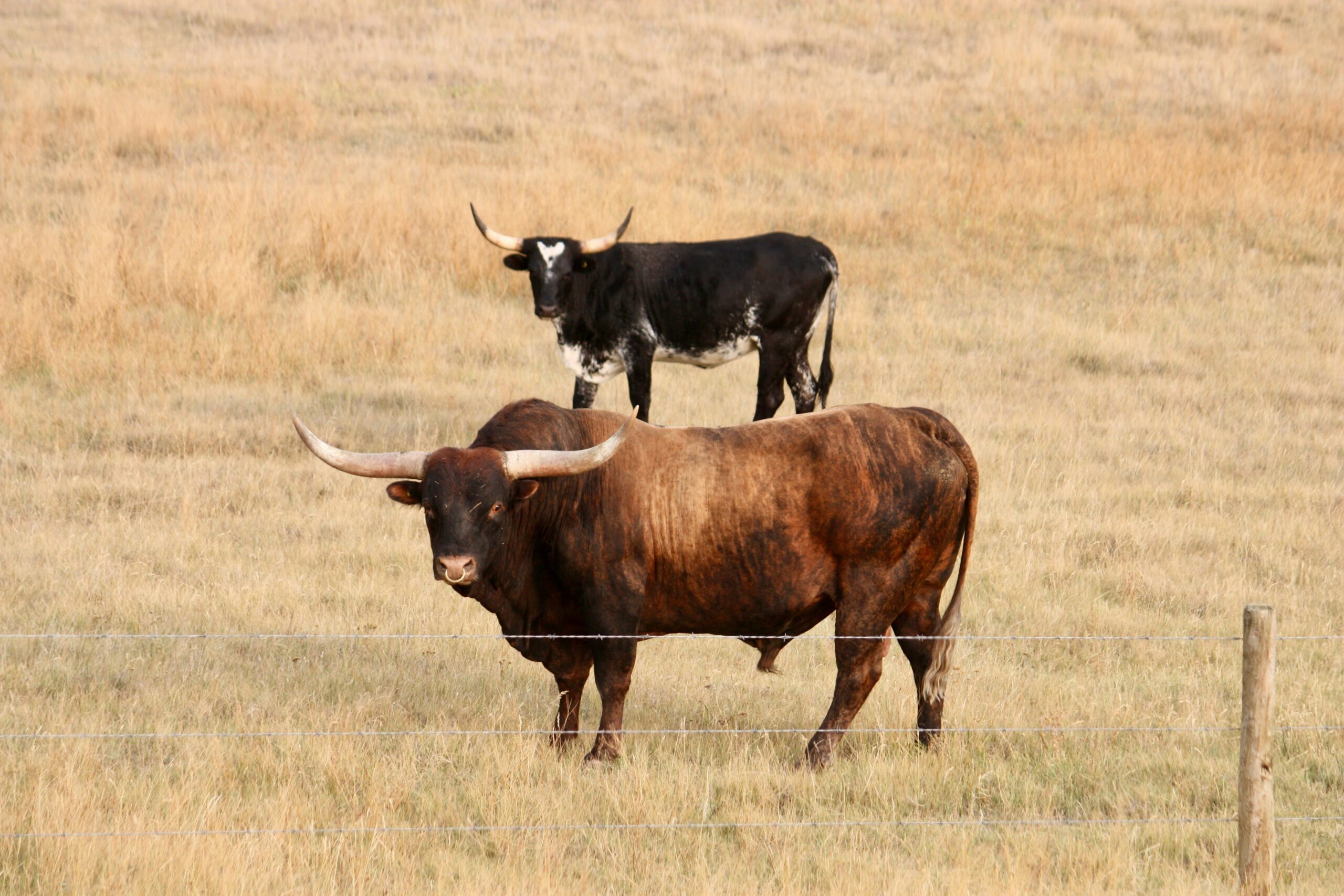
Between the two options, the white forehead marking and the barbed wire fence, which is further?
the white forehead marking

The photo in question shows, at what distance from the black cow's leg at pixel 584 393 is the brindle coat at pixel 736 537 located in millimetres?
5446

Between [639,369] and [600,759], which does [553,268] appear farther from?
[600,759]

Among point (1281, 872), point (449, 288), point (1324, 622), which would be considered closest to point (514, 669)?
point (1281, 872)

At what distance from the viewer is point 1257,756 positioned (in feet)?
15.0

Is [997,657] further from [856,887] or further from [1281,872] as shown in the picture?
[856,887]

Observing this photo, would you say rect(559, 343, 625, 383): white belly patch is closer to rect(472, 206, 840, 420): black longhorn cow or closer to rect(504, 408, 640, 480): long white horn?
rect(472, 206, 840, 420): black longhorn cow

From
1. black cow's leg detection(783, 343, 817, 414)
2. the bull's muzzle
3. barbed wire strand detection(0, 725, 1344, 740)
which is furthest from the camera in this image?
black cow's leg detection(783, 343, 817, 414)

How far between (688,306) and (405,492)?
615cm

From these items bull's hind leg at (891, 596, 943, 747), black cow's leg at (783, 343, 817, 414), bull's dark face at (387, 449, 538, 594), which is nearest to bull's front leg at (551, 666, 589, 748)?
bull's dark face at (387, 449, 538, 594)

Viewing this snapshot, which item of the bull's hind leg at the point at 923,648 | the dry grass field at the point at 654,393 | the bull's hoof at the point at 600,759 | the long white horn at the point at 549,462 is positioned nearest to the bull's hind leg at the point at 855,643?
the dry grass field at the point at 654,393

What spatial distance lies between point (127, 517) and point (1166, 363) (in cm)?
930

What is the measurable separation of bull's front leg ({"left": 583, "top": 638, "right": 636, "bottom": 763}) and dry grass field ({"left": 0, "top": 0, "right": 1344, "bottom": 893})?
0.18 metres

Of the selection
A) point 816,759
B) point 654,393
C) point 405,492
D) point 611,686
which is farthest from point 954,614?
point 654,393

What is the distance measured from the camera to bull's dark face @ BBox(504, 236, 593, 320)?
37.4 ft
